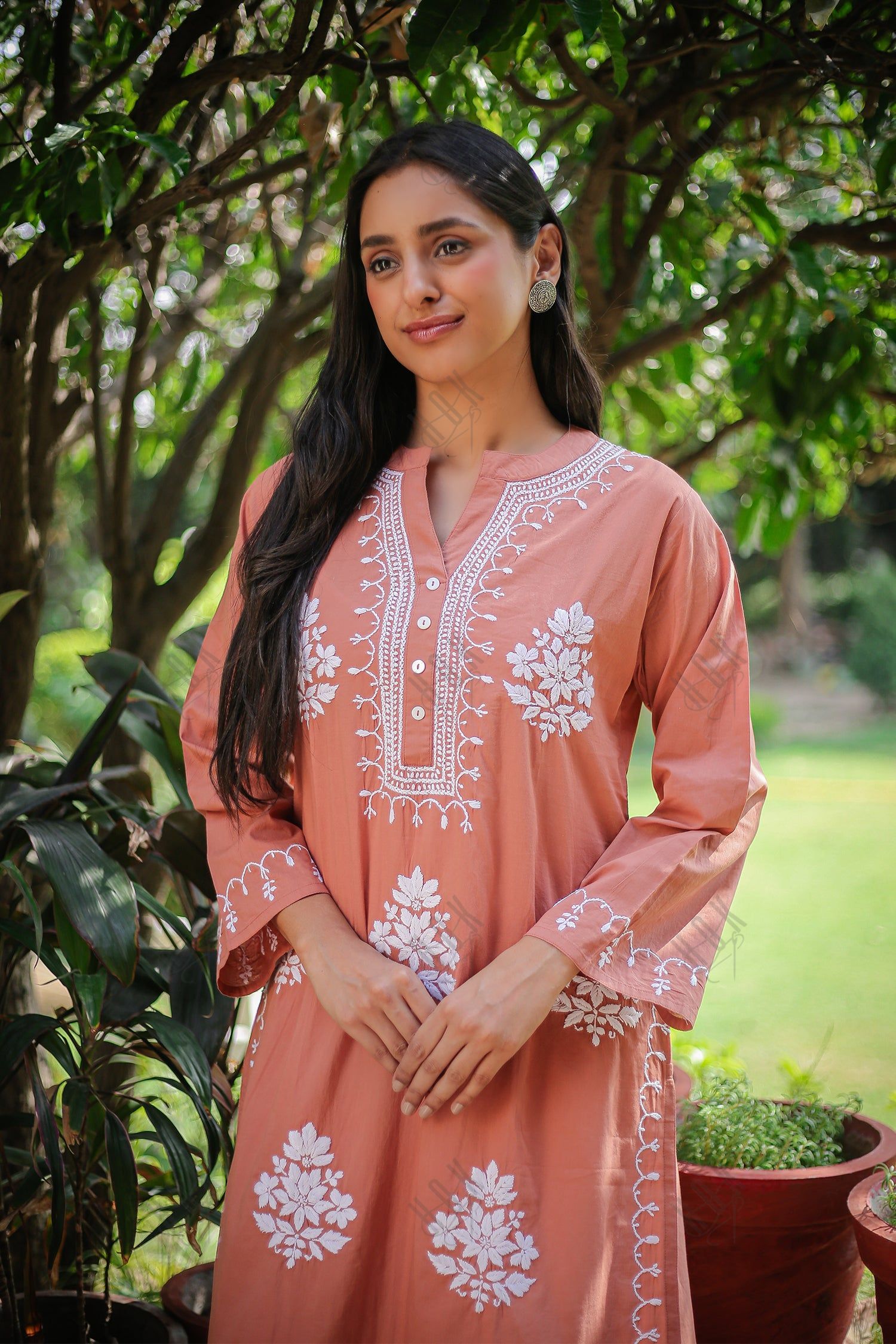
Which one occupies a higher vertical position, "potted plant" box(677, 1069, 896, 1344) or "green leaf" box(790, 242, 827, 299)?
"green leaf" box(790, 242, 827, 299)

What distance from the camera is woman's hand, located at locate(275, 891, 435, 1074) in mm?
1159

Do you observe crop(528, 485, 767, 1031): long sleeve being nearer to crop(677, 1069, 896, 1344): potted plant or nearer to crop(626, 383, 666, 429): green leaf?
crop(677, 1069, 896, 1344): potted plant

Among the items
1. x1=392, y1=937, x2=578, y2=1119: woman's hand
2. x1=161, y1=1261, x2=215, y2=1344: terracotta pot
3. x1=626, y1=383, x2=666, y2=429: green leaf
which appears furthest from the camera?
x1=626, y1=383, x2=666, y2=429: green leaf

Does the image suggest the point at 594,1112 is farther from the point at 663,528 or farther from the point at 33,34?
the point at 33,34

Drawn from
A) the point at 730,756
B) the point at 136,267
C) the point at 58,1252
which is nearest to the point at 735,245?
the point at 136,267

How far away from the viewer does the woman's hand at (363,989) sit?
116cm

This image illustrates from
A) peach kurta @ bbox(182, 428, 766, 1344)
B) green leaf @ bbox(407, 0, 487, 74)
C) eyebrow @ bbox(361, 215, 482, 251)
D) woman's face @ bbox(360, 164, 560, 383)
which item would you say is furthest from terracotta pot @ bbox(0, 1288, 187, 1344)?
green leaf @ bbox(407, 0, 487, 74)

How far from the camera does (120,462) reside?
2490 mm

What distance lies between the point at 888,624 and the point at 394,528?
1153 cm

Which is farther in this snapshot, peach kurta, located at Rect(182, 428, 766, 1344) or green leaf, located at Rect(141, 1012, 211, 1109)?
green leaf, located at Rect(141, 1012, 211, 1109)

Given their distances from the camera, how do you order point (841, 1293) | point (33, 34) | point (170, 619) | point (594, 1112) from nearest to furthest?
1. point (594, 1112)
2. point (33, 34)
3. point (841, 1293)
4. point (170, 619)

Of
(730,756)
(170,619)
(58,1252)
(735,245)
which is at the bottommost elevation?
(58,1252)

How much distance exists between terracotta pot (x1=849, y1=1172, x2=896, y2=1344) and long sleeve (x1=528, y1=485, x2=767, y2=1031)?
1.85ft

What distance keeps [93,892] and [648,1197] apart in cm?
74
